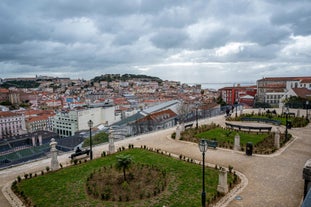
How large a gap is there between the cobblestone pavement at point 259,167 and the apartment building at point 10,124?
61895 mm

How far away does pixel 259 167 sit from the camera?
37.7 feet

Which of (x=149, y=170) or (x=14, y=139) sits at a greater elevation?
(x=149, y=170)

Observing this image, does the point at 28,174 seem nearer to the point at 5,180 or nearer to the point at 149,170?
the point at 5,180

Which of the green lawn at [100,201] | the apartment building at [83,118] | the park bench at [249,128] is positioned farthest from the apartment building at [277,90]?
the apartment building at [83,118]

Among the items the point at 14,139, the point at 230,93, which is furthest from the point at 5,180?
the point at 230,93

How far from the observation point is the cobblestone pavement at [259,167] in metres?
8.38

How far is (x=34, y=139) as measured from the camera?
5350 centimetres

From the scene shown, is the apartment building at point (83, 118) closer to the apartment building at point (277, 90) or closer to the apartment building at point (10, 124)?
the apartment building at point (10, 124)

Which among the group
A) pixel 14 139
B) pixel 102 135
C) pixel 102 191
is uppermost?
pixel 102 191

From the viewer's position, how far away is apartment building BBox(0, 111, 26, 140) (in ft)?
211

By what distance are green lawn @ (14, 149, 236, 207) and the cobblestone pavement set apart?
1181 millimetres

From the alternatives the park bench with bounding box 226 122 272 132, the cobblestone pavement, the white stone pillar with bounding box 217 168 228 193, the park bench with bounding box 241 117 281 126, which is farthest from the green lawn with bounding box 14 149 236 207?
the park bench with bounding box 241 117 281 126

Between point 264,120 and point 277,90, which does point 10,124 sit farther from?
point 277,90

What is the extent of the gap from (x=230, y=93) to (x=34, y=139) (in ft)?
192
